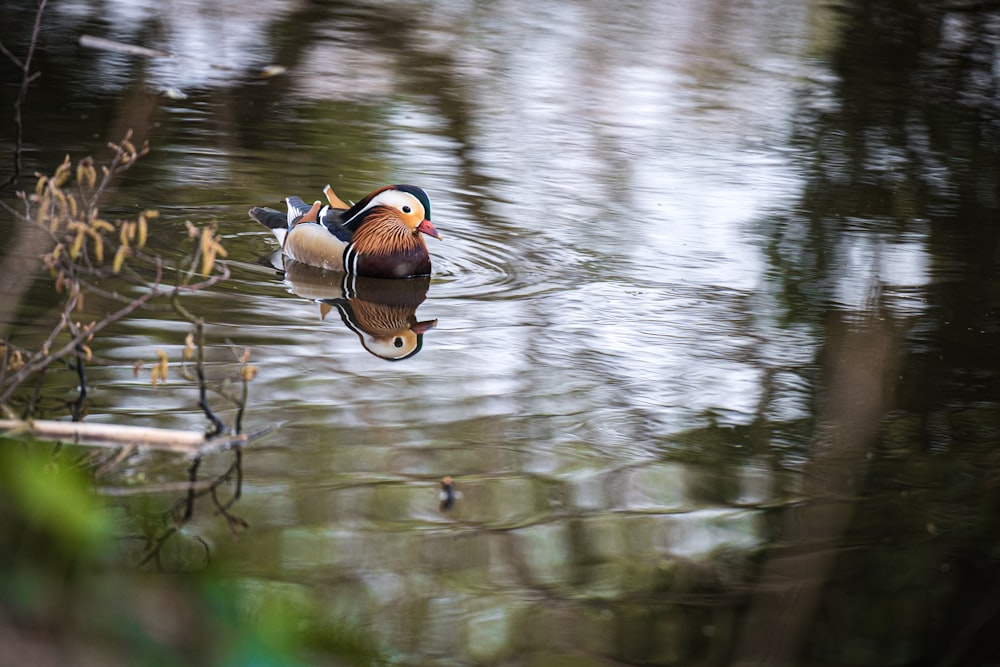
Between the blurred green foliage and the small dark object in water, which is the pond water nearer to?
the small dark object in water

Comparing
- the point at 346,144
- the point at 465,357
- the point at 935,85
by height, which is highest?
the point at 465,357

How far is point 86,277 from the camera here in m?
6.29

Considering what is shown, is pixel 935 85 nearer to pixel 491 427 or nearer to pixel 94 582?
pixel 491 427

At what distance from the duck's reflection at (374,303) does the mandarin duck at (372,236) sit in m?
0.07

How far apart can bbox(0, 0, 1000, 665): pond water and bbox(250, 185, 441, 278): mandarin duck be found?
15 cm

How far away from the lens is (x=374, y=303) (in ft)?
21.5

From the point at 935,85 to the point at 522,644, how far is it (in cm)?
1096

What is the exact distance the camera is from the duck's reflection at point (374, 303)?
5.90 m

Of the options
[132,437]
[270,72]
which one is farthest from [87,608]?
[270,72]

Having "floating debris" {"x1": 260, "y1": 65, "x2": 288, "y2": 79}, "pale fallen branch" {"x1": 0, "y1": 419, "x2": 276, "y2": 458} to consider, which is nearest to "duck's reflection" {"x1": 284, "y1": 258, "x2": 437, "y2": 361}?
"pale fallen branch" {"x1": 0, "y1": 419, "x2": 276, "y2": 458}

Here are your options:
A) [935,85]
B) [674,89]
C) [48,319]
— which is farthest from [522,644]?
[935,85]

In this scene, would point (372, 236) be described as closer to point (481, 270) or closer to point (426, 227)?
point (426, 227)

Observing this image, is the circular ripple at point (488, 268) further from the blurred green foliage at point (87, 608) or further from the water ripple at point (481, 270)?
the blurred green foliage at point (87, 608)

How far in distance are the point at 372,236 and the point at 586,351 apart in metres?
1.53
